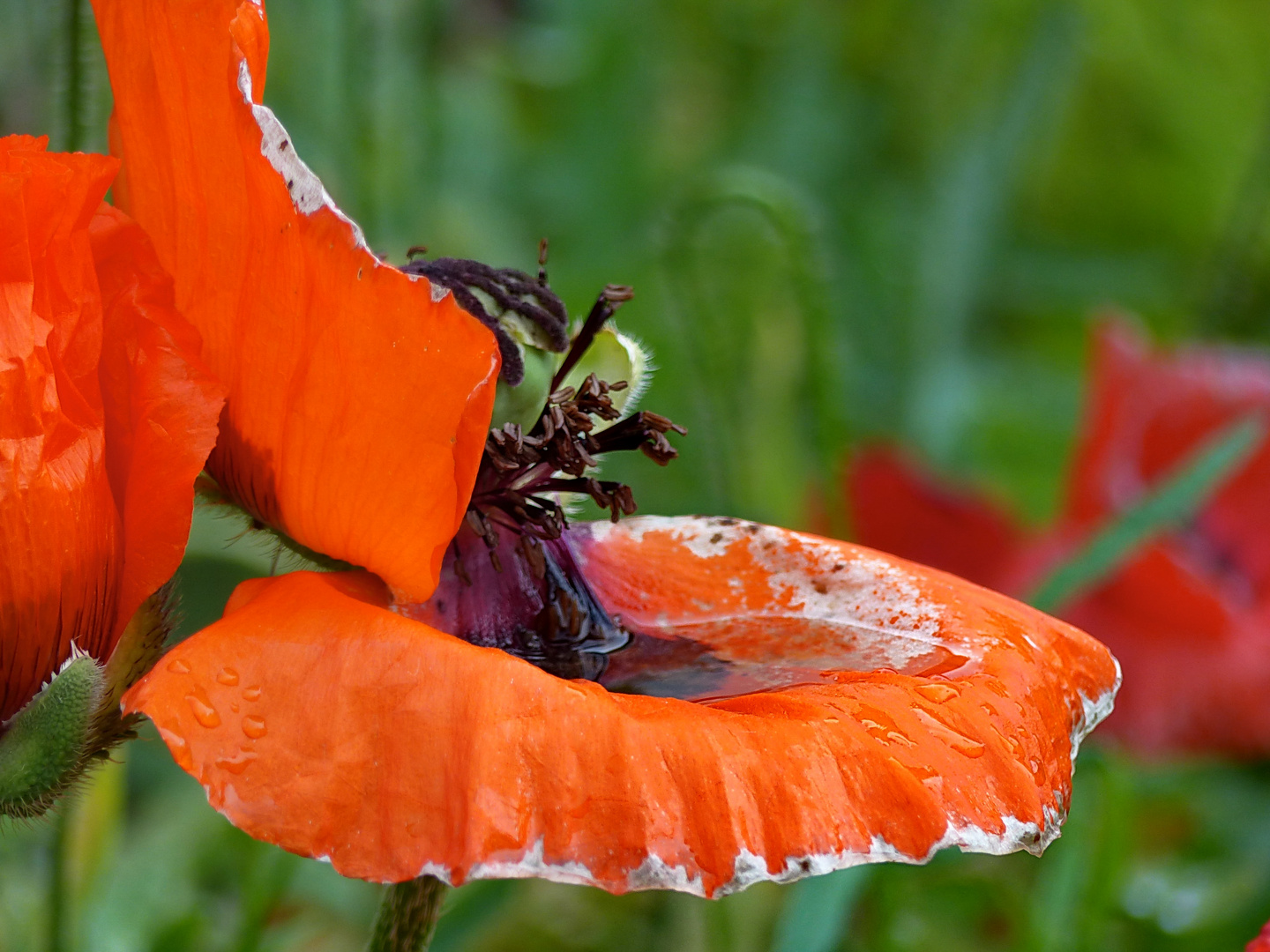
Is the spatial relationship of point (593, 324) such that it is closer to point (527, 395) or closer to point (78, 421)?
point (527, 395)

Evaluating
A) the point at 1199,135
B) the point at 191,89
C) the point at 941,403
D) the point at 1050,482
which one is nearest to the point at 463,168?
the point at 941,403

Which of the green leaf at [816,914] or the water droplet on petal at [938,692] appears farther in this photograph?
the green leaf at [816,914]

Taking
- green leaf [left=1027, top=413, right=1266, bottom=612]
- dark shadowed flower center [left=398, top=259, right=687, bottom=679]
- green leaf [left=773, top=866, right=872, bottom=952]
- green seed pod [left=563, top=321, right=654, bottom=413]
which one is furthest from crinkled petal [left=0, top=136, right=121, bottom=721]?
green leaf [left=1027, top=413, right=1266, bottom=612]

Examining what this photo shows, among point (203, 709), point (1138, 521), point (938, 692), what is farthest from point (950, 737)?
point (1138, 521)

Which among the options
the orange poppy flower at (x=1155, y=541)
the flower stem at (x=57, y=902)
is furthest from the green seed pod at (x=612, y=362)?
the orange poppy flower at (x=1155, y=541)

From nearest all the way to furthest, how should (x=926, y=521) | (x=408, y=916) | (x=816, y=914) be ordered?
(x=408, y=916)
(x=816, y=914)
(x=926, y=521)

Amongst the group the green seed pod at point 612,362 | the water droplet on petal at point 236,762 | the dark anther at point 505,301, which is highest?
the dark anther at point 505,301

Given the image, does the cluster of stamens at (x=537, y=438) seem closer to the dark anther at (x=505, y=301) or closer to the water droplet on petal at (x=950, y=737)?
the dark anther at (x=505, y=301)

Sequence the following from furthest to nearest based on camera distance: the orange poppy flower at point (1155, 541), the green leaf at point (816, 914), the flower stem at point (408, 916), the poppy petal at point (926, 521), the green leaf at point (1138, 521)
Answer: the poppy petal at point (926, 521) < the orange poppy flower at point (1155, 541) < the green leaf at point (1138, 521) < the green leaf at point (816, 914) < the flower stem at point (408, 916)
